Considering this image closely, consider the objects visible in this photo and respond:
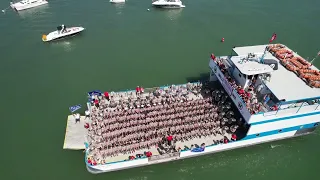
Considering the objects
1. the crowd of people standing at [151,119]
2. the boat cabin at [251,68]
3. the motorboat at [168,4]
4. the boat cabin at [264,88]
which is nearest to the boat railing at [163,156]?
the crowd of people standing at [151,119]

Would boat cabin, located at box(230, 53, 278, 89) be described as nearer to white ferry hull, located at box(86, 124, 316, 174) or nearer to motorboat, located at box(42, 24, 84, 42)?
white ferry hull, located at box(86, 124, 316, 174)

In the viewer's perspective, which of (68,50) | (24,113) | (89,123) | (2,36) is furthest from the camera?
(2,36)

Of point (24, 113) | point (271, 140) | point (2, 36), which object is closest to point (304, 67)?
point (271, 140)

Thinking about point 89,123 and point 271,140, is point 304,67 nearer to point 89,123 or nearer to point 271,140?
point 271,140

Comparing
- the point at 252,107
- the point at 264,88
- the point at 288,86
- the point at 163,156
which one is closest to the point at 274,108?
the point at 252,107

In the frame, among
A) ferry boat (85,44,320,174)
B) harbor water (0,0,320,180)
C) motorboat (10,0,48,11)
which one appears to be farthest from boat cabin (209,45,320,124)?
motorboat (10,0,48,11)

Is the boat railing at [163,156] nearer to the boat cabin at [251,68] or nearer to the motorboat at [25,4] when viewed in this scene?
the boat cabin at [251,68]
